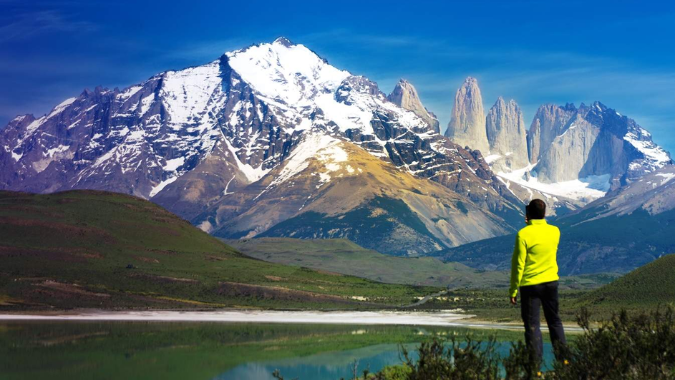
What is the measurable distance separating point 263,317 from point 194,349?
62.7 meters

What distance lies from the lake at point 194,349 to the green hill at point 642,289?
2962 cm

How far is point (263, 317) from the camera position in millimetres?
156500

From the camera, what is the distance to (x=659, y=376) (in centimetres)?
2816

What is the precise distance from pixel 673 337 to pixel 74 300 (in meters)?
144

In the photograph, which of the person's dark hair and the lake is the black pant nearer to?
the person's dark hair

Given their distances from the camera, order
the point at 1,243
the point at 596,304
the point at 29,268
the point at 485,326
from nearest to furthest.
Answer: the point at 485,326, the point at 596,304, the point at 29,268, the point at 1,243

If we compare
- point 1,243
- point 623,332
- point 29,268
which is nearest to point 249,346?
point 623,332

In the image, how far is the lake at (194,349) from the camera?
249 ft

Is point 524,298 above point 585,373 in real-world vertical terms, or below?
above

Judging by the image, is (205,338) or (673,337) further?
(205,338)

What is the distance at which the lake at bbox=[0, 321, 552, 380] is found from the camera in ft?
249

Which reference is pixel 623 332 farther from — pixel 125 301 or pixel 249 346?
pixel 125 301

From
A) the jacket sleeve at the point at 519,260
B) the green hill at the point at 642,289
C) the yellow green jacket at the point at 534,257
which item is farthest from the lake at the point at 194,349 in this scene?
the jacket sleeve at the point at 519,260

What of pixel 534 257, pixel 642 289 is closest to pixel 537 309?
pixel 534 257
